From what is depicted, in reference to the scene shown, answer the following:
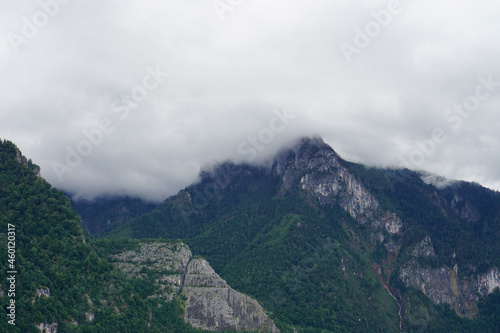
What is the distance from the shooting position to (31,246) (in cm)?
19750

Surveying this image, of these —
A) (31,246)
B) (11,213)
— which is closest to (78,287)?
(31,246)

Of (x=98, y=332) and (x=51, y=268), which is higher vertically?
(x=51, y=268)

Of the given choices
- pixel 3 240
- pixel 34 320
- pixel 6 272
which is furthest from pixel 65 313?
pixel 3 240

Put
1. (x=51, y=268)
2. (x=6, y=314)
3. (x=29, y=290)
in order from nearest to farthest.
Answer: (x=6, y=314) < (x=29, y=290) < (x=51, y=268)

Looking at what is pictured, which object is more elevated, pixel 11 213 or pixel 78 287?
pixel 11 213

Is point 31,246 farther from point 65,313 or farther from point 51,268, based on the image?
point 65,313

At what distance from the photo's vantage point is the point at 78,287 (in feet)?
655

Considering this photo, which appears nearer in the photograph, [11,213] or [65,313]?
[65,313]

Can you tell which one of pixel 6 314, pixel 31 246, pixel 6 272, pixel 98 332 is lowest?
pixel 98 332

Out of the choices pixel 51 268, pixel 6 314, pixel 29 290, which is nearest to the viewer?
pixel 6 314

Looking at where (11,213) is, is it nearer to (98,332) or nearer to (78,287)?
(78,287)

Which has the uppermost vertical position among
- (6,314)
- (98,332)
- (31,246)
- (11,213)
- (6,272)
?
(11,213)

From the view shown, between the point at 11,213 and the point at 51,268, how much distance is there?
32.1 metres

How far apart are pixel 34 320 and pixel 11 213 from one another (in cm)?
5379
